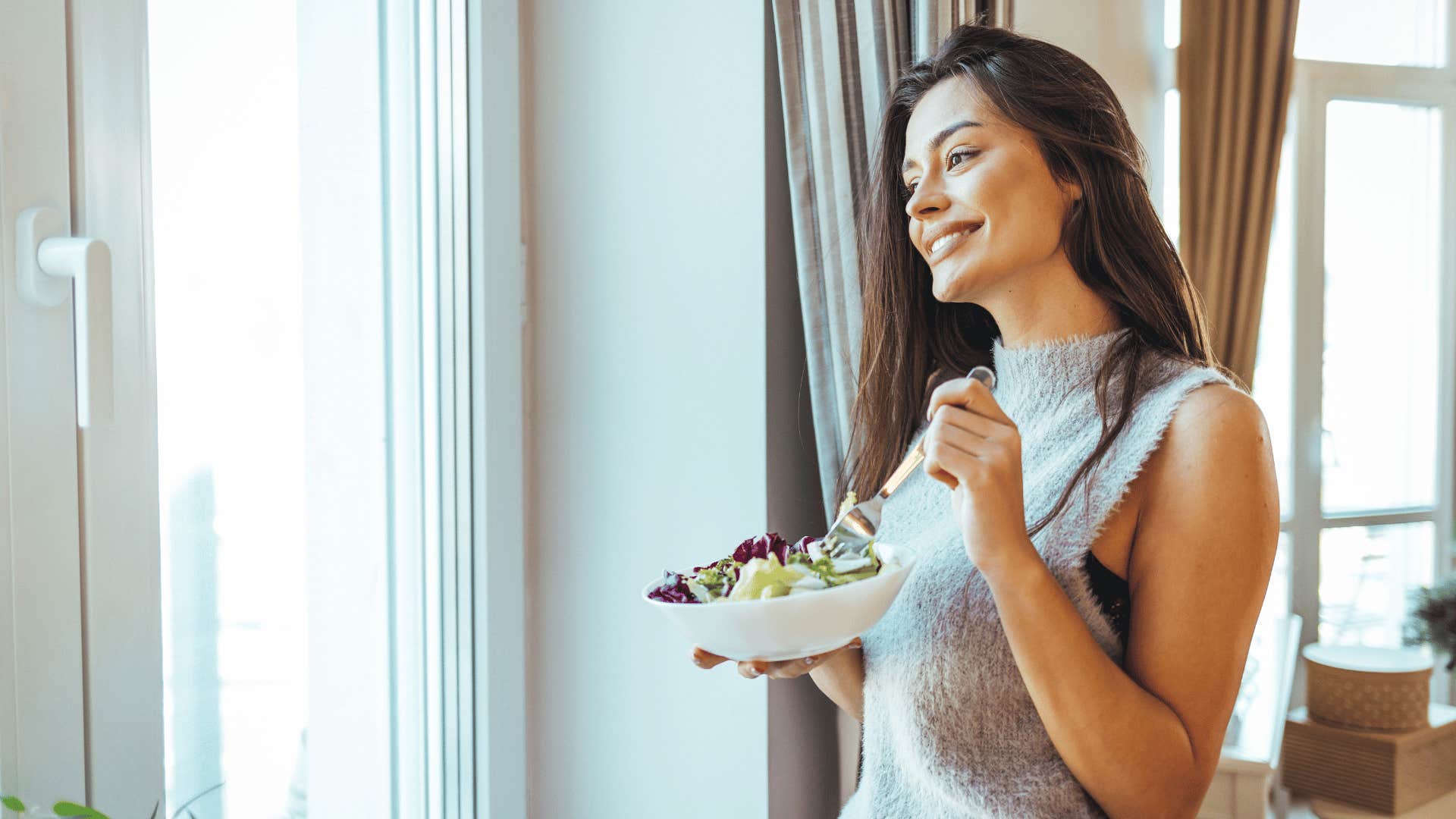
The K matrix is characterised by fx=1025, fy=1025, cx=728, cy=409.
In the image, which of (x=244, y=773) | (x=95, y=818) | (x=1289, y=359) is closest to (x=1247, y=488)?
(x=95, y=818)

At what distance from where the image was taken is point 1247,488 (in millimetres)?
895

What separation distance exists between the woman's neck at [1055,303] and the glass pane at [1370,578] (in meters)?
2.78

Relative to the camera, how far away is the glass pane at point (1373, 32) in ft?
10.7

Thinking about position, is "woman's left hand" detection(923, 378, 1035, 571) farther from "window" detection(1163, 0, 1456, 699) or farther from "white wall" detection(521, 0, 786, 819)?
"window" detection(1163, 0, 1456, 699)

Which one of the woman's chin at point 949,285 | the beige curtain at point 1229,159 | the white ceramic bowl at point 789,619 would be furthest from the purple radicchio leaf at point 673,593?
the beige curtain at point 1229,159

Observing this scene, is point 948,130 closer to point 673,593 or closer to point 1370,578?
point 673,593

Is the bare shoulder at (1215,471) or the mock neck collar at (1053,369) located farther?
the mock neck collar at (1053,369)

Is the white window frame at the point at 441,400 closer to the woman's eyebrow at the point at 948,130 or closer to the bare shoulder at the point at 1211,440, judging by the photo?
the woman's eyebrow at the point at 948,130

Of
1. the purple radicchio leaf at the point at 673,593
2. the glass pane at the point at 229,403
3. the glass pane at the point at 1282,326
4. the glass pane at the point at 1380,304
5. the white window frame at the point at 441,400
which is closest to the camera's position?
the purple radicchio leaf at the point at 673,593

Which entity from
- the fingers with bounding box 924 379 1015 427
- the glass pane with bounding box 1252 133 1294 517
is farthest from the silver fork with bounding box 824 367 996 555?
the glass pane with bounding box 1252 133 1294 517

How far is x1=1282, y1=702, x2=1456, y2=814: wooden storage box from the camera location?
2.70 metres

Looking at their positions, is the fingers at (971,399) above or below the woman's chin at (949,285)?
below

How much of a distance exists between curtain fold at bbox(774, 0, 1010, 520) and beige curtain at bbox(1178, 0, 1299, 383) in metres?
1.72

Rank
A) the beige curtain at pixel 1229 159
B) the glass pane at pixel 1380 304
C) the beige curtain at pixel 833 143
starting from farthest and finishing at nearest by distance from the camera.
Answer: the glass pane at pixel 1380 304 → the beige curtain at pixel 1229 159 → the beige curtain at pixel 833 143
